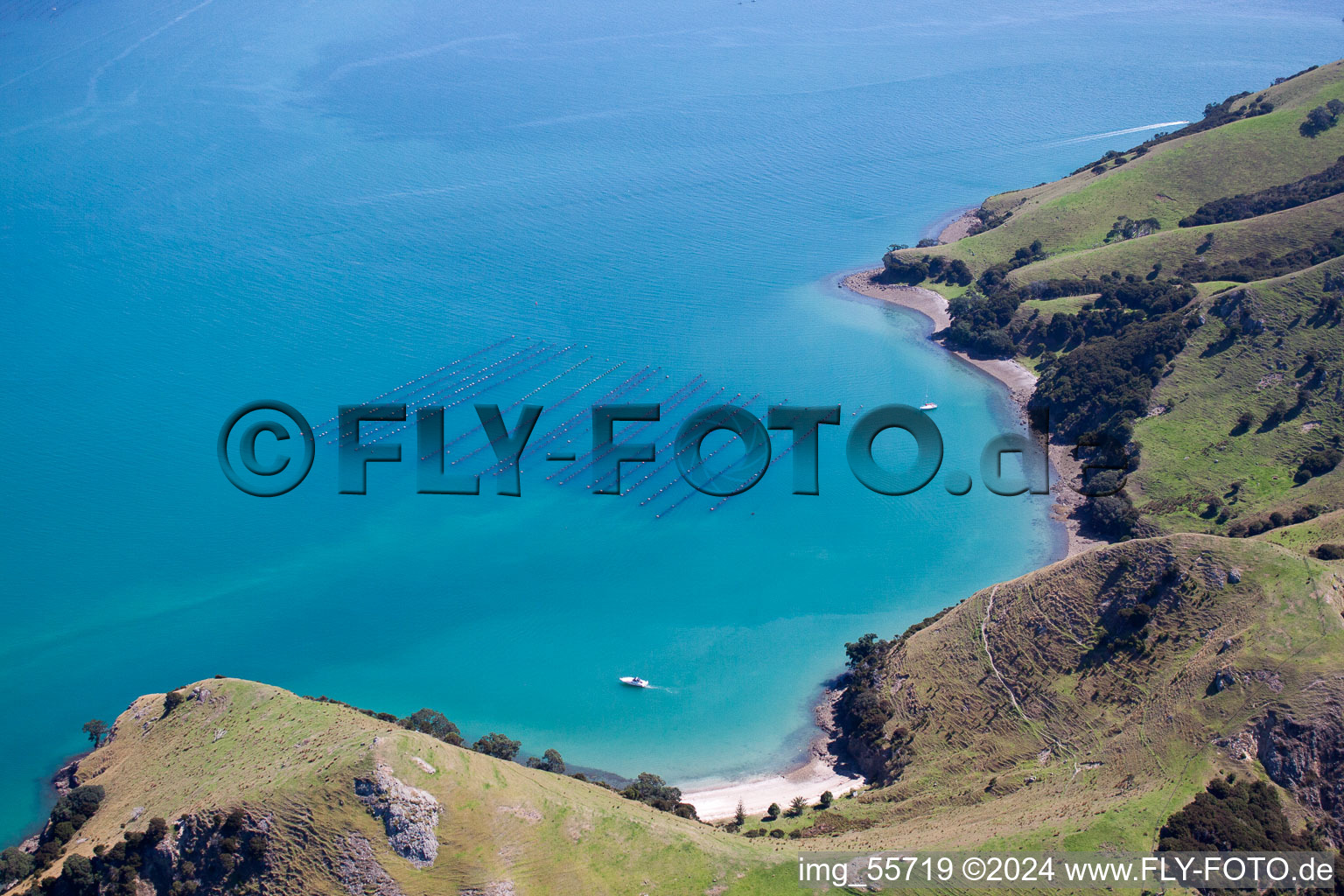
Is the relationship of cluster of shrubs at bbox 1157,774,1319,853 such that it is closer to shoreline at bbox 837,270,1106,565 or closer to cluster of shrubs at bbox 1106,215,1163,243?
shoreline at bbox 837,270,1106,565

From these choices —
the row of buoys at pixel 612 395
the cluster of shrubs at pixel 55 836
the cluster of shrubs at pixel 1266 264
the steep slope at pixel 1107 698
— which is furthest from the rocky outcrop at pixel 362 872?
the cluster of shrubs at pixel 1266 264

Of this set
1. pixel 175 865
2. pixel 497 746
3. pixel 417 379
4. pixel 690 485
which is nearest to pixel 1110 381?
pixel 690 485

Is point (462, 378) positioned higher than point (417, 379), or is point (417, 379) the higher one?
point (462, 378)

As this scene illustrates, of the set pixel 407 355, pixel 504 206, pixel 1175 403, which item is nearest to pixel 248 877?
pixel 407 355

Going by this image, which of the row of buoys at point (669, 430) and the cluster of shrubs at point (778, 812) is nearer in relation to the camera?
the cluster of shrubs at point (778, 812)

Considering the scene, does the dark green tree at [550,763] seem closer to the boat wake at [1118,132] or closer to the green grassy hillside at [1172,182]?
the green grassy hillside at [1172,182]

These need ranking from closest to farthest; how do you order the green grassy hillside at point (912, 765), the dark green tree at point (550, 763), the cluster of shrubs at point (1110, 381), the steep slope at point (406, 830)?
the steep slope at point (406, 830)
the green grassy hillside at point (912, 765)
the dark green tree at point (550, 763)
the cluster of shrubs at point (1110, 381)

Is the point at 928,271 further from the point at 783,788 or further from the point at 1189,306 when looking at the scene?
the point at 783,788
